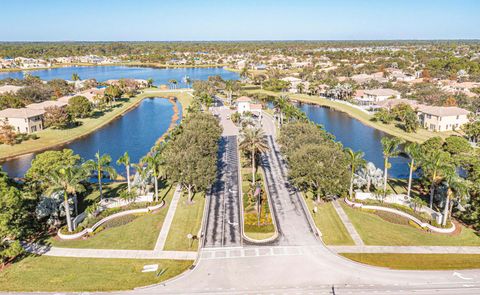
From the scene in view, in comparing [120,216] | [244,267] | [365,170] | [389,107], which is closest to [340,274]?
[244,267]

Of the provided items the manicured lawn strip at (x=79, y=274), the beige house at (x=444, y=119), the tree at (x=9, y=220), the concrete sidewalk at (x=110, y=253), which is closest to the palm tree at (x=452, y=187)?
the concrete sidewalk at (x=110, y=253)

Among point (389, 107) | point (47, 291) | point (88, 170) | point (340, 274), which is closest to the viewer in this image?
point (47, 291)

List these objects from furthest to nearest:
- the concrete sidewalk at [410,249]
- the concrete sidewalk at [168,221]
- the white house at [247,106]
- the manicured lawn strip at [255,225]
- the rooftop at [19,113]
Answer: the white house at [247,106] < the rooftop at [19,113] < the manicured lawn strip at [255,225] < the concrete sidewalk at [168,221] < the concrete sidewalk at [410,249]

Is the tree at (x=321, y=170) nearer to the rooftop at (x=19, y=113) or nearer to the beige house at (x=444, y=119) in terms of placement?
the beige house at (x=444, y=119)

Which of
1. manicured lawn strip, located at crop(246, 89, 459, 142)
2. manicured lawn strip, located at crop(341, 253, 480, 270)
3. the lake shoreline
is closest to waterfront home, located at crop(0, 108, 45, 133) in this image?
the lake shoreline

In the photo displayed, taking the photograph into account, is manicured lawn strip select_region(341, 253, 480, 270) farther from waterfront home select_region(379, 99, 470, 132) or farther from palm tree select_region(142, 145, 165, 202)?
waterfront home select_region(379, 99, 470, 132)

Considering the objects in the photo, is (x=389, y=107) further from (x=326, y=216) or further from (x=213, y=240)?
(x=213, y=240)

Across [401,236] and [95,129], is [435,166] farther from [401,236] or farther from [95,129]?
[95,129]
